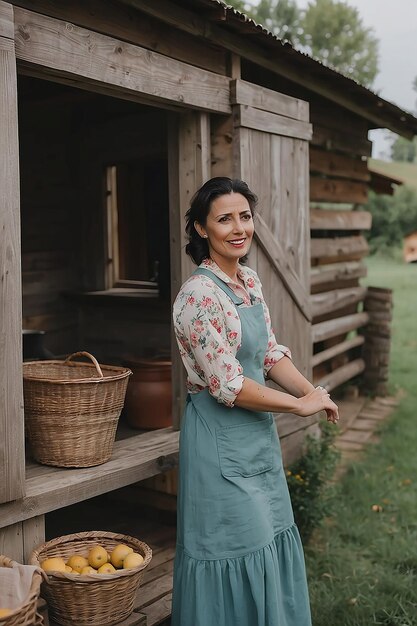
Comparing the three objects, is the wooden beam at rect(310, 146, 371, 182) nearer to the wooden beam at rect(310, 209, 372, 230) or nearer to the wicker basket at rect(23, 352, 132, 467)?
the wooden beam at rect(310, 209, 372, 230)

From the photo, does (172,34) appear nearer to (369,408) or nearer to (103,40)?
(103,40)

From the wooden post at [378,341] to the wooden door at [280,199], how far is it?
14.5ft

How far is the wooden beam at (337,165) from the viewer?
8125 mm

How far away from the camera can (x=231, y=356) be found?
11.0ft

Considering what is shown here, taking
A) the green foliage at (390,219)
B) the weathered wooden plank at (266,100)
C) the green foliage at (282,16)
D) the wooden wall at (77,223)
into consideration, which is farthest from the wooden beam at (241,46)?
the green foliage at (282,16)

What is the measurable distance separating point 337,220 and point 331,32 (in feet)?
129

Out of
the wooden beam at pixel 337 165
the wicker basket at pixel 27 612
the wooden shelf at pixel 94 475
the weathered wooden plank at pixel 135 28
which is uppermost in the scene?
the weathered wooden plank at pixel 135 28

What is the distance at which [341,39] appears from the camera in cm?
4481

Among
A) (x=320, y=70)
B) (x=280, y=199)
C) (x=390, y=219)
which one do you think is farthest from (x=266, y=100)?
(x=390, y=219)

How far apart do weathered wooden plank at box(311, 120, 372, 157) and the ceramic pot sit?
3.34m

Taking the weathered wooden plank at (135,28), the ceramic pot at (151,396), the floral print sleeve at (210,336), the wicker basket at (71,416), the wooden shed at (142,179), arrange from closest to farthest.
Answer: the floral print sleeve at (210,336) < the wooden shed at (142,179) < the weathered wooden plank at (135,28) < the wicker basket at (71,416) < the ceramic pot at (151,396)

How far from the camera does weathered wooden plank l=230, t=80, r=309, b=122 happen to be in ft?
16.4

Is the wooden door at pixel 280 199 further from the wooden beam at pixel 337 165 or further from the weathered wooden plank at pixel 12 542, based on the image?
the weathered wooden plank at pixel 12 542

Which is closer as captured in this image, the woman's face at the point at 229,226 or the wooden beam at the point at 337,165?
the woman's face at the point at 229,226
